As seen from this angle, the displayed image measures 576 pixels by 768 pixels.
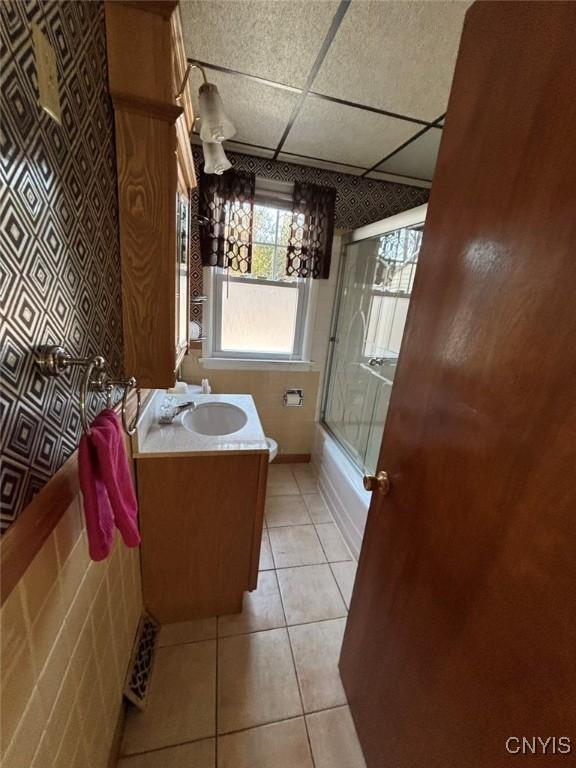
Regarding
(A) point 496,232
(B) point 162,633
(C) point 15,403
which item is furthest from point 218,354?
(A) point 496,232

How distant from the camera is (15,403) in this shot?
0.49 metres

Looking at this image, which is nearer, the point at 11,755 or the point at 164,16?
the point at 11,755

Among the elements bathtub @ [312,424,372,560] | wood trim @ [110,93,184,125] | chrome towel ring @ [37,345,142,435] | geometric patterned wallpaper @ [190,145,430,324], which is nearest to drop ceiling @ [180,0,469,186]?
geometric patterned wallpaper @ [190,145,430,324]

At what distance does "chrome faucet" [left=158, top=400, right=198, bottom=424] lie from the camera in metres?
1.36

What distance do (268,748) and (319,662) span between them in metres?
0.32

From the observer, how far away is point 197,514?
1.22m

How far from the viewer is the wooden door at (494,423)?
0.45m

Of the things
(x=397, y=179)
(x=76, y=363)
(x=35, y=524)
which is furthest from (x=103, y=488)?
(x=397, y=179)

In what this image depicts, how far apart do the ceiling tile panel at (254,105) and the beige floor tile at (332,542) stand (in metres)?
2.27

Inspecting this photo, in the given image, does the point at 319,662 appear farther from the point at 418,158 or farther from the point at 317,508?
the point at 418,158

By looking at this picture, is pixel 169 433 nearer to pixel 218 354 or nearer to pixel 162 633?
pixel 162 633

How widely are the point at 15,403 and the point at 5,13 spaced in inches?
22.5

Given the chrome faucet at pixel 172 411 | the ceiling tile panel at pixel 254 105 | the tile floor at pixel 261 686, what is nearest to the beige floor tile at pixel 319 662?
the tile floor at pixel 261 686

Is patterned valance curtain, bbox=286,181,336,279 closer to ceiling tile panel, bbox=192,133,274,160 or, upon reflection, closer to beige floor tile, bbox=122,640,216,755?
ceiling tile panel, bbox=192,133,274,160
